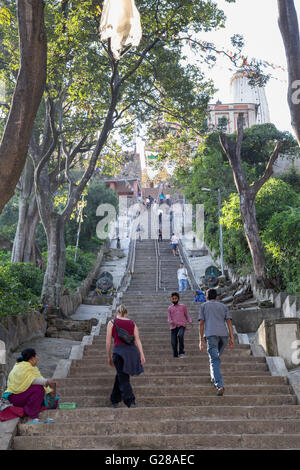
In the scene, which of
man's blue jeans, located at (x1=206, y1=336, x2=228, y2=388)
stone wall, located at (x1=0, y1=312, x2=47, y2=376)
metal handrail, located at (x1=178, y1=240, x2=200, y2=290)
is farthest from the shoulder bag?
metal handrail, located at (x1=178, y1=240, x2=200, y2=290)

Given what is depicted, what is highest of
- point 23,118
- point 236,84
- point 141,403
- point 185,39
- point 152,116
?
point 236,84

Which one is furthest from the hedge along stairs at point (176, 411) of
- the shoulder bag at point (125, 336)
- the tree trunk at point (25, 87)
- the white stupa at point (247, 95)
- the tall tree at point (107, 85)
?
the white stupa at point (247, 95)

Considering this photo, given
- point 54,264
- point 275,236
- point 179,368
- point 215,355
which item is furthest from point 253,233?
point 215,355

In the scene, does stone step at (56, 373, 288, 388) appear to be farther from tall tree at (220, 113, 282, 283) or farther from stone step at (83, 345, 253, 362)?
tall tree at (220, 113, 282, 283)

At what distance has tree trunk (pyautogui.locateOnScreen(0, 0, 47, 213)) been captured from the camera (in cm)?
685

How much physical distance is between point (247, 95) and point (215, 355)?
61.9 m

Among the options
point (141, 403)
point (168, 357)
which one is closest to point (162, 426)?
point (141, 403)

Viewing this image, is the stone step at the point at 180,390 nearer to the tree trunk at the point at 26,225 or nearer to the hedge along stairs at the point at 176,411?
the hedge along stairs at the point at 176,411

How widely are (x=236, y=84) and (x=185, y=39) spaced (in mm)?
53636

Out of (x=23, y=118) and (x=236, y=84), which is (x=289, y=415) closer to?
(x=23, y=118)

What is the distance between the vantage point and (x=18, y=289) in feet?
45.1

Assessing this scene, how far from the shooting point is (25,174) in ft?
72.8

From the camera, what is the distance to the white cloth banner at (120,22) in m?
5.25

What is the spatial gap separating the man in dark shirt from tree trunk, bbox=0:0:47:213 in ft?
10.3
